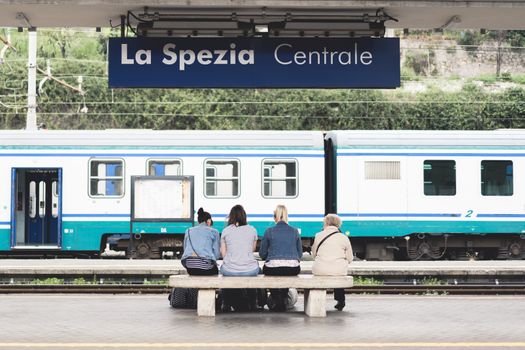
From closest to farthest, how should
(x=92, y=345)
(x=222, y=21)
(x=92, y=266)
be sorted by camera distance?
(x=92, y=345)
(x=222, y=21)
(x=92, y=266)

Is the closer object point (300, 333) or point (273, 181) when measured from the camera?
point (300, 333)

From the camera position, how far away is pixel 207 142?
23.1m

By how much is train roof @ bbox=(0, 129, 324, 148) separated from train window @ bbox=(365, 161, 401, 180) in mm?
1340

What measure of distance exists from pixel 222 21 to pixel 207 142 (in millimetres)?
11673

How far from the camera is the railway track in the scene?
16531mm

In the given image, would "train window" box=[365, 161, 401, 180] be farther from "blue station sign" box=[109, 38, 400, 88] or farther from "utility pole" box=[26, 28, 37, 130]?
"blue station sign" box=[109, 38, 400, 88]

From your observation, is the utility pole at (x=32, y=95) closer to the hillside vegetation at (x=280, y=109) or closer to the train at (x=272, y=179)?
the train at (x=272, y=179)

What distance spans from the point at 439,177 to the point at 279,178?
3.69 meters

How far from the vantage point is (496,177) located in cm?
2342

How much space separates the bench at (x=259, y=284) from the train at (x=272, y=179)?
34.4 feet

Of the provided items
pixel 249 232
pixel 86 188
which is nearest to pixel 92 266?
pixel 86 188

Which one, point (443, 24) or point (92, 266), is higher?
point (443, 24)

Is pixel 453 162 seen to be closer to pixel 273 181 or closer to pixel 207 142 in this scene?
pixel 273 181

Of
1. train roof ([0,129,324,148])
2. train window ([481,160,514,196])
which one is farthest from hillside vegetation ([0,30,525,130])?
train window ([481,160,514,196])
